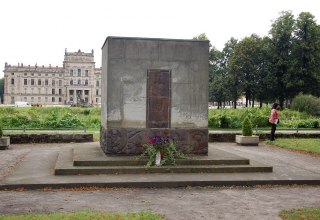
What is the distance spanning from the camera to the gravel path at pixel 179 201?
7794 mm

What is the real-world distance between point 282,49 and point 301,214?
166ft

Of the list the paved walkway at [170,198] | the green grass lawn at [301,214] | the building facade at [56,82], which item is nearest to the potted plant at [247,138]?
the paved walkway at [170,198]

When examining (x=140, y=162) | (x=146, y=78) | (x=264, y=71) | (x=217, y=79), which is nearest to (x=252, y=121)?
(x=146, y=78)

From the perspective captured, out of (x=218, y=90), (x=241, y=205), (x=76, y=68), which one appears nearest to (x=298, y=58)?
(x=218, y=90)

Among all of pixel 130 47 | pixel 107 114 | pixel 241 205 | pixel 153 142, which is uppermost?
pixel 130 47

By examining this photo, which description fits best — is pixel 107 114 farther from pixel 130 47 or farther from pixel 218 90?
pixel 218 90

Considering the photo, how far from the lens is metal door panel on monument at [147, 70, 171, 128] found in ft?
41.9

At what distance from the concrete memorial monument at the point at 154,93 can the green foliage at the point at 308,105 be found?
28.5 metres

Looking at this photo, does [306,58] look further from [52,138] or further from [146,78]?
[146,78]

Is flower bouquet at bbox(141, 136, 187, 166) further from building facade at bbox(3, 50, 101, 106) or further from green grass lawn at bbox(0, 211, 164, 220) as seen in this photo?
building facade at bbox(3, 50, 101, 106)

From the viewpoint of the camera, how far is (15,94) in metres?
130

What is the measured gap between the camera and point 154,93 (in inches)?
504

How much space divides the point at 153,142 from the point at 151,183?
1.90 m

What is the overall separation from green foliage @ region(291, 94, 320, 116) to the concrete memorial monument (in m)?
28.5
